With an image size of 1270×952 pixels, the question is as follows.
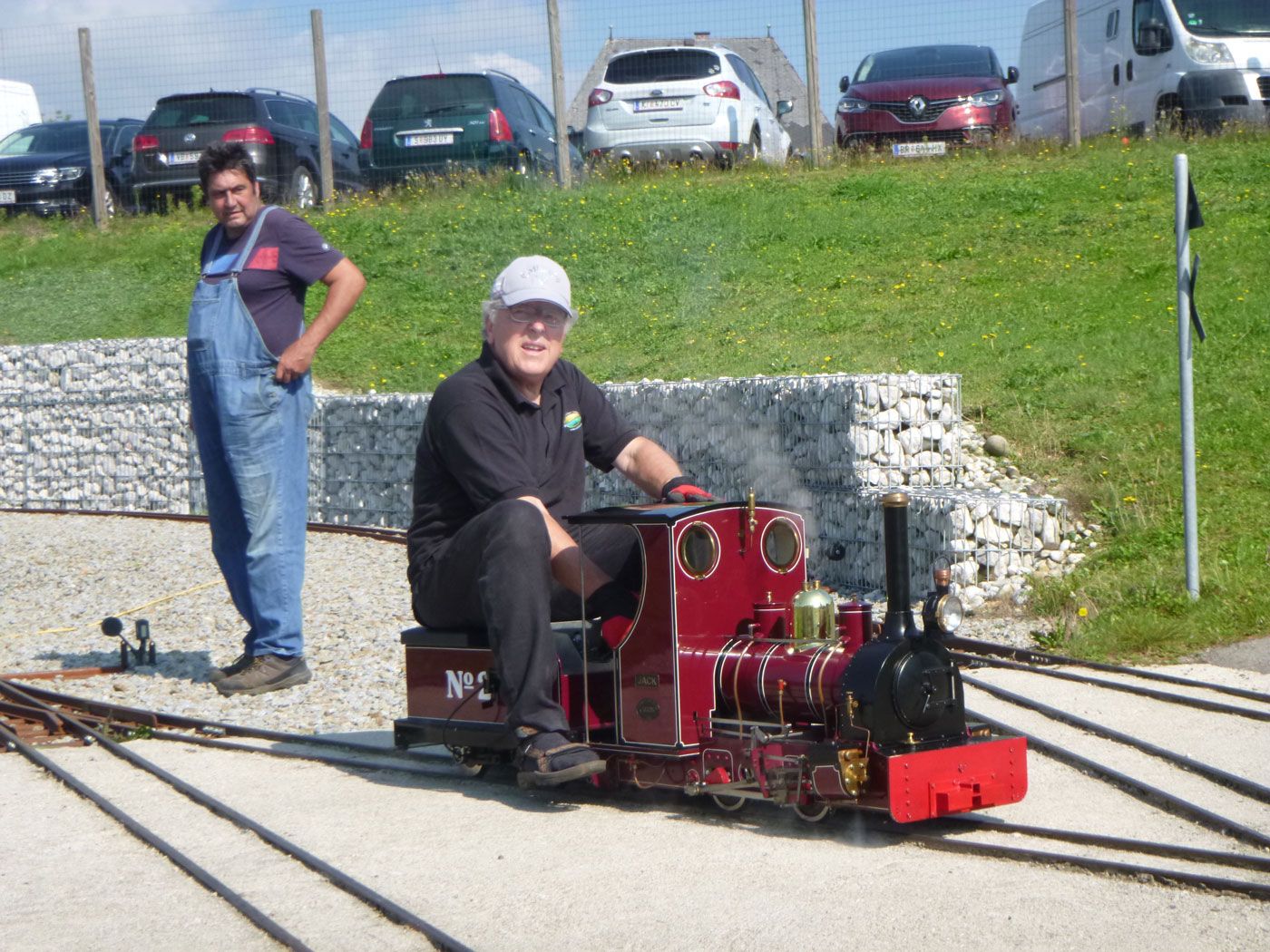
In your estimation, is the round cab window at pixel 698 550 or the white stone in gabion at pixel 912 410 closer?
the round cab window at pixel 698 550

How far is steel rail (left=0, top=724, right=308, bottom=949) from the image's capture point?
148 inches

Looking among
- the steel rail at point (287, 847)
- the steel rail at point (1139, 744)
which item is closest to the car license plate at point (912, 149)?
the steel rail at point (1139, 744)

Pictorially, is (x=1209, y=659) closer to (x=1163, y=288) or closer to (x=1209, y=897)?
(x=1209, y=897)

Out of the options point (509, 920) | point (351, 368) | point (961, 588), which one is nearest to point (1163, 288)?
point (961, 588)

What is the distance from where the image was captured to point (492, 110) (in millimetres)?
18516

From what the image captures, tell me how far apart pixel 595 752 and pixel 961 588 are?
3.86 meters

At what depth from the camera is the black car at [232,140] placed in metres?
18.7

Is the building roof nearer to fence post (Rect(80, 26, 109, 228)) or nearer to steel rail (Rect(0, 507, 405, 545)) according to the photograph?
fence post (Rect(80, 26, 109, 228))

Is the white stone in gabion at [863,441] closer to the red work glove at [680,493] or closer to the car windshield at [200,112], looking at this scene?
the red work glove at [680,493]

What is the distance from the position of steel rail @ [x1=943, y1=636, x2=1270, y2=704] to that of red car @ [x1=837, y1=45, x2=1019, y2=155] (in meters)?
11.2

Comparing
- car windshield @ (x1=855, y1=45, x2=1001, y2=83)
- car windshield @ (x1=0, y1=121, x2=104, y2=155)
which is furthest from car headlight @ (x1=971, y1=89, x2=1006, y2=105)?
car windshield @ (x1=0, y1=121, x2=104, y2=155)

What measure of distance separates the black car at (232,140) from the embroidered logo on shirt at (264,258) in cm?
1210

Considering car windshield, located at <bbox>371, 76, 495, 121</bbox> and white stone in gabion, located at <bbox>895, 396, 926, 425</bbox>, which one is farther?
car windshield, located at <bbox>371, 76, 495, 121</bbox>

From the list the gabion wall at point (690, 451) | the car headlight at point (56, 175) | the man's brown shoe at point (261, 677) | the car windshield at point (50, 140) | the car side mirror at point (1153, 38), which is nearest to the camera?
the man's brown shoe at point (261, 677)
